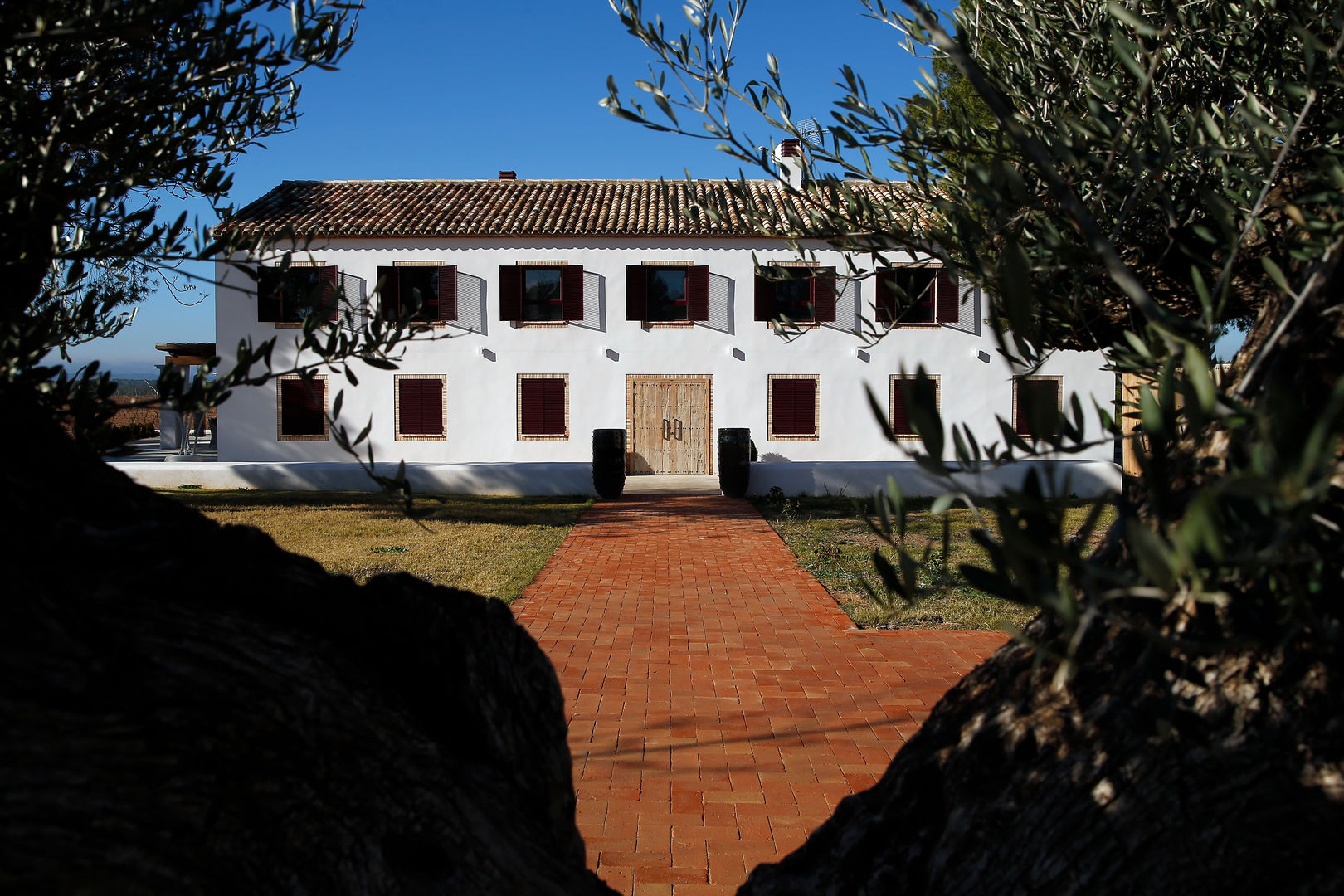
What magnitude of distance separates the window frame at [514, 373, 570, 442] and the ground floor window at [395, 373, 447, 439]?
5.49 feet

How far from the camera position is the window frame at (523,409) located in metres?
21.7

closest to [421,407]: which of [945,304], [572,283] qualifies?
A: [572,283]

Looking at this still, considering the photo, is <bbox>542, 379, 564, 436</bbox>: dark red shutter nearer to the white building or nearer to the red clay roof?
the white building

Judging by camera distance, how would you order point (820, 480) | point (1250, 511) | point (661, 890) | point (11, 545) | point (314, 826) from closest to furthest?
point (1250, 511), point (11, 545), point (314, 826), point (661, 890), point (820, 480)

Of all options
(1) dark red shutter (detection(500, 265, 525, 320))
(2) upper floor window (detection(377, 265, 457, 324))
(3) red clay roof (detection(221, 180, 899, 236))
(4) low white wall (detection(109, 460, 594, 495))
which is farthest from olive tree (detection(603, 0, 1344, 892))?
(2) upper floor window (detection(377, 265, 457, 324))

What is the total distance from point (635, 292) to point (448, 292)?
4241mm

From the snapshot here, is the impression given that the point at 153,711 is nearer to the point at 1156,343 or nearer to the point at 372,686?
the point at 372,686

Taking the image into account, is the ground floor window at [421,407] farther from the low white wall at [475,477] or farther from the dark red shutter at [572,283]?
the dark red shutter at [572,283]

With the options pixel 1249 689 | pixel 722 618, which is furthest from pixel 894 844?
pixel 722 618

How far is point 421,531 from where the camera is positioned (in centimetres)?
1331

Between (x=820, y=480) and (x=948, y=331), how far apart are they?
19.7 feet

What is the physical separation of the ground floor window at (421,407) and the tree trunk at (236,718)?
20.1 m

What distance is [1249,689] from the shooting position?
1.75m

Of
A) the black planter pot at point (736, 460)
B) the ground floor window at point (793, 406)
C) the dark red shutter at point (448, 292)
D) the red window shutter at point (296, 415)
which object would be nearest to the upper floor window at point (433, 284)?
the dark red shutter at point (448, 292)
